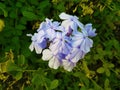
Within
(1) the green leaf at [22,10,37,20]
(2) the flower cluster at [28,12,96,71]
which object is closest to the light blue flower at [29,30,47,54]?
(2) the flower cluster at [28,12,96,71]

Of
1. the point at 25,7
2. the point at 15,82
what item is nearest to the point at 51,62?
the point at 25,7

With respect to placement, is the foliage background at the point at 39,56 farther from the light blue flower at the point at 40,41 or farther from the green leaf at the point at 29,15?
the light blue flower at the point at 40,41

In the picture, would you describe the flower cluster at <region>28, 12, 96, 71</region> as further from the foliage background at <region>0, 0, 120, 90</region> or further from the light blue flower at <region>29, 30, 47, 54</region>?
the foliage background at <region>0, 0, 120, 90</region>

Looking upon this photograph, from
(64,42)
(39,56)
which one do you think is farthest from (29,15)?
(64,42)

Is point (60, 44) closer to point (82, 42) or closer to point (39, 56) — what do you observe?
point (82, 42)

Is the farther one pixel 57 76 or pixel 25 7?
pixel 57 76

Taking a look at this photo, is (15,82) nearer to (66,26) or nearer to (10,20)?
(10,20)
